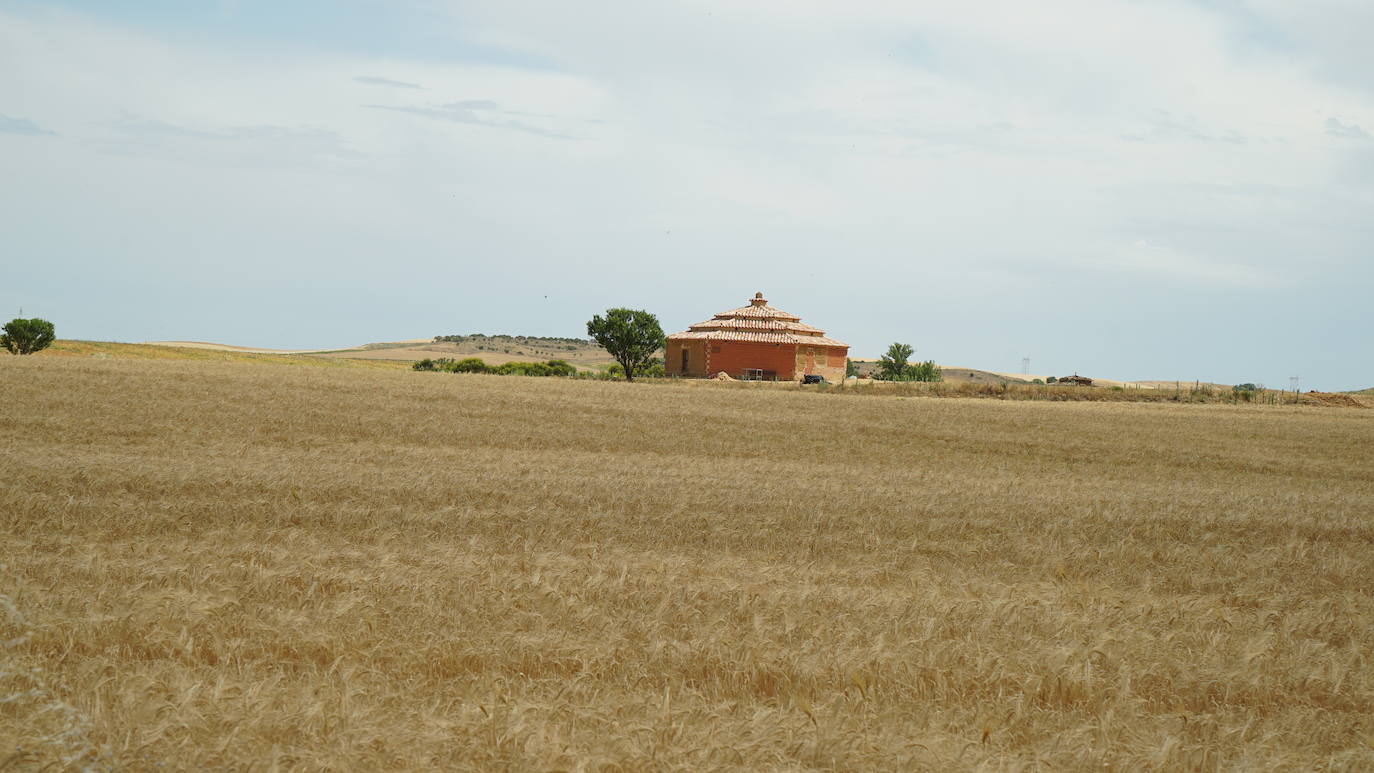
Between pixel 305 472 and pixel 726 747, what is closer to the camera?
pixel 726 747

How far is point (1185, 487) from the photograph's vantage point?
2152 cm

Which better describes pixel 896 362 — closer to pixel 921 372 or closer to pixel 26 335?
pixel 921 372

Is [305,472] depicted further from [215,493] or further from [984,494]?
[984,494]

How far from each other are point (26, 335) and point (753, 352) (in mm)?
43353

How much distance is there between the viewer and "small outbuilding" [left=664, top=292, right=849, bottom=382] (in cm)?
6581

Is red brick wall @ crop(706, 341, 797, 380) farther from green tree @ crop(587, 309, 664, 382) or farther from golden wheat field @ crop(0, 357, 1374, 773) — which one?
golden wheat field @ crop(0, 357, 1374, 773)

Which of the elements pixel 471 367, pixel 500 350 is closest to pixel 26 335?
pixel 471 367

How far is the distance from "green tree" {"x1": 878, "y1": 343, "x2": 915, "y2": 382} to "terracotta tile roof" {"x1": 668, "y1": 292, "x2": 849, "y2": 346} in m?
23.8

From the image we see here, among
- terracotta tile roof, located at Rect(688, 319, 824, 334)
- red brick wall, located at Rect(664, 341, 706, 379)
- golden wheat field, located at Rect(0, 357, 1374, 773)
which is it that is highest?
terracotta tile roof, located at Rect(688, 319, 824, 334)

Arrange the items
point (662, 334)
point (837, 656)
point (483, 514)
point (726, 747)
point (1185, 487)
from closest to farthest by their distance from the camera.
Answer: point (726, 747) → point (837, 656) → point (483, 514) → point (1185, 487) → point (662, 334)

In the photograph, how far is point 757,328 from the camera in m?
70.9

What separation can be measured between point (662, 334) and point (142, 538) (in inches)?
2431

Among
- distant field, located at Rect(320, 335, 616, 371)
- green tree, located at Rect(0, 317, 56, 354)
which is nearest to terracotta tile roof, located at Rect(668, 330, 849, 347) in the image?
green tree, located at Rect(0, 317, 56, 354)

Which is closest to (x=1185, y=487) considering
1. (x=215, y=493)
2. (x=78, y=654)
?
(x=215, y=493)
